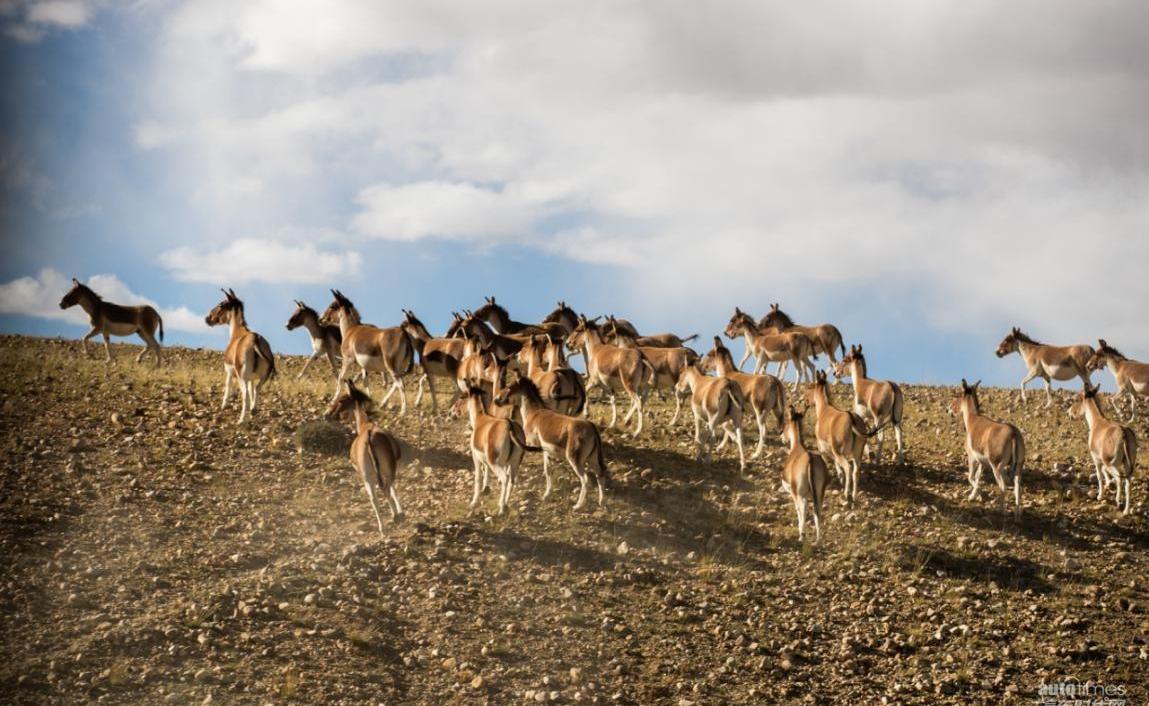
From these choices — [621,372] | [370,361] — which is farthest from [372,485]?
[621,372]

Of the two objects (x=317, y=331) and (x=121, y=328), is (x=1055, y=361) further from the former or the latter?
(x=121, y=328)

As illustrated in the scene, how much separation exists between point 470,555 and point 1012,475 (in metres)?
10.5

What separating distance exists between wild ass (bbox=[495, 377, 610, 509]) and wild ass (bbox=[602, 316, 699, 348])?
809cm

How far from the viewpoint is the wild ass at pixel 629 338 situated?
2669cm

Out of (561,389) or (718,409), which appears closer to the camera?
(718,409)

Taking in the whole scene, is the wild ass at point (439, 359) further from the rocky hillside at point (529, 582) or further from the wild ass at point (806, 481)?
the wild ass at point (806, 481)

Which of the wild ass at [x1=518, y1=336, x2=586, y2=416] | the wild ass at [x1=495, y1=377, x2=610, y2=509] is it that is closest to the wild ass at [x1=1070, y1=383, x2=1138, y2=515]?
the wild ass at [x1=495, y1=377, x2=610, y2=509]

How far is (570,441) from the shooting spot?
1700 cm

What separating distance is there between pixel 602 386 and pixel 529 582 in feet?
31.1

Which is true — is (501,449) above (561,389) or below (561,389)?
below

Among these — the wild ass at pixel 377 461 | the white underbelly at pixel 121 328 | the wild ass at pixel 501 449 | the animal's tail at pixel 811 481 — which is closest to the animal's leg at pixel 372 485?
the wild ass at pixel 377 461

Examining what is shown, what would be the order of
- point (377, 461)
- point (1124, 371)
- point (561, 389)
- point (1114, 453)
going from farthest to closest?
point (1124, 371) < point (561, 389) < point (1114, 453) < point (377, 461)

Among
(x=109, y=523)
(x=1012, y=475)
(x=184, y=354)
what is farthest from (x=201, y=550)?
(x=184, y=354)

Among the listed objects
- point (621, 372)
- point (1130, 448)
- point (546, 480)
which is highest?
point (621, 372)
